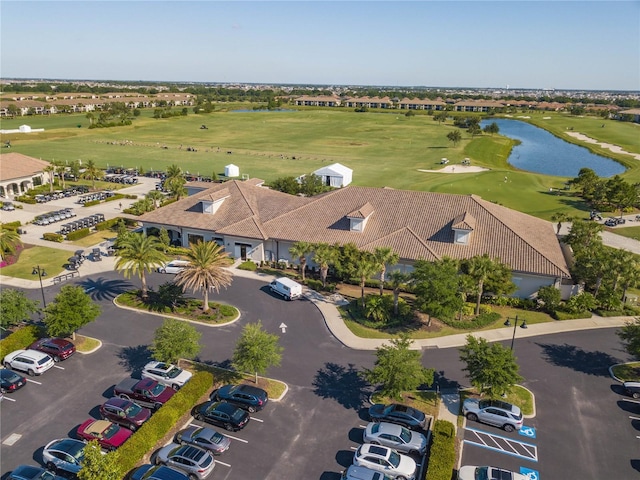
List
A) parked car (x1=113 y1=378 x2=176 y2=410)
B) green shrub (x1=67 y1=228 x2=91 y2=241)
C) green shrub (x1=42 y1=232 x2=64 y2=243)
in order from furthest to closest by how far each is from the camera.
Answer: green shrub (x1=67 y1=228 x2=91 y2=241)
green shrub (x1=42 y1=232 x2=64 y2=243)
parked car (x1=113 y1=378 x2=176 y2=410)

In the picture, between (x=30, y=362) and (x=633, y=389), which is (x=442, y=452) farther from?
(x=30, y=362)

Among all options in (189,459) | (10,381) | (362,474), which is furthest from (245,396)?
(10,381)

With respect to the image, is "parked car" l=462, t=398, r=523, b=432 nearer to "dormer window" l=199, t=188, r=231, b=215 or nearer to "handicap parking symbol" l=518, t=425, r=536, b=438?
"handicap parking symbol" l=518, t=425, r=536, b=438

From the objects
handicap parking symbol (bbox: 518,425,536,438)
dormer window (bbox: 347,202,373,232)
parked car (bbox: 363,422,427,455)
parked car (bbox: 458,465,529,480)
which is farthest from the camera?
dormer window (bbox: 347,202,373,232)

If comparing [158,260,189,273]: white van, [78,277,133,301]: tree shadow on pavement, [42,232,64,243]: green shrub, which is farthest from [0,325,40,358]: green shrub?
[42,232,64,243]: green shrub

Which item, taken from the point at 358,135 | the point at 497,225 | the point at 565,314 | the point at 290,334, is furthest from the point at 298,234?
the point at 358,135

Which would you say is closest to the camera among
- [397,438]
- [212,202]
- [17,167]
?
[397,438]

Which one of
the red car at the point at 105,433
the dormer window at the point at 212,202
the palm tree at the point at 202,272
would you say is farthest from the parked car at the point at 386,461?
the dormer window at the point at 212,202
